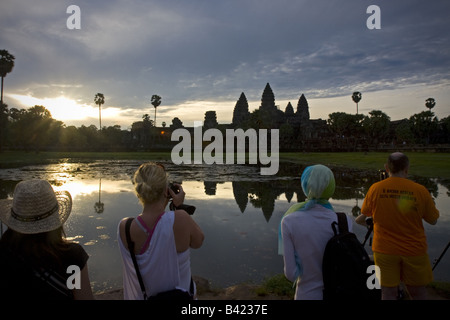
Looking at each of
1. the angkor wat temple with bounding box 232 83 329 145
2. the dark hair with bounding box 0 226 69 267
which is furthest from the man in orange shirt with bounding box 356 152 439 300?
the angkor wat temple with bounding box 232 83 329 145

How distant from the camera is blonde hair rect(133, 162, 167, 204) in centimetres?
227

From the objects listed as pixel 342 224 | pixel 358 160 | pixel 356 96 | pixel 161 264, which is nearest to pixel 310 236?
pixel 342 224

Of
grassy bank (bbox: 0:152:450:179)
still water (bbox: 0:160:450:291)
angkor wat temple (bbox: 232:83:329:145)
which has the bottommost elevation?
still water (bbox: 0:160:450:291)

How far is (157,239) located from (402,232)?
2.45 m

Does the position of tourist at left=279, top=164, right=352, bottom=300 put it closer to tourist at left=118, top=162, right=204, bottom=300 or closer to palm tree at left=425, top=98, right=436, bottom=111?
tourist at left=118, top=162, right=204, bottom=300

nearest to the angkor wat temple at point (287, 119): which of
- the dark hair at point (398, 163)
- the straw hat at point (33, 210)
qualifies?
the dark hair at point (398, 163)

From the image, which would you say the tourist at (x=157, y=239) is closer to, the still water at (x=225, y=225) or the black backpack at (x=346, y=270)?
the black backpack at (x=346, y=270)

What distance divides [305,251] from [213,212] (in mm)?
7030

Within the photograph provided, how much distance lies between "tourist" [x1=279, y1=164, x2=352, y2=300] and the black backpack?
0.26 ft

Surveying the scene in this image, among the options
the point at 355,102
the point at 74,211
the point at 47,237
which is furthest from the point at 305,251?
the point at 355,102

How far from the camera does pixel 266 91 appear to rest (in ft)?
327

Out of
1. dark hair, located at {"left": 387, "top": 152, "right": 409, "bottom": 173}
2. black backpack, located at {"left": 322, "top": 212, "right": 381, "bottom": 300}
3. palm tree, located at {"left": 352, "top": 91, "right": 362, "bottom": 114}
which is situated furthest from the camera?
palm tree, located at {"left": 352, "top": 91, "right": 362, "bottom": 114}

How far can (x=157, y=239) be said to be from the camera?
2.20 metres

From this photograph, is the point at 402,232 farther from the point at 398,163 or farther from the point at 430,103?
the point at 430,103
